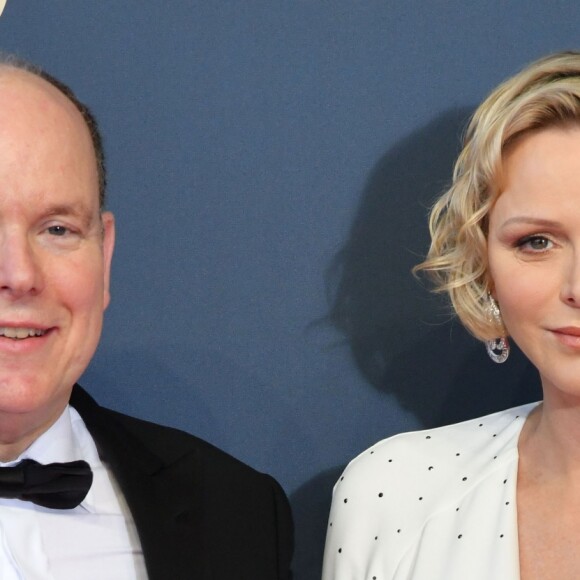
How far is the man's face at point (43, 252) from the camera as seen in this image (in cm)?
183

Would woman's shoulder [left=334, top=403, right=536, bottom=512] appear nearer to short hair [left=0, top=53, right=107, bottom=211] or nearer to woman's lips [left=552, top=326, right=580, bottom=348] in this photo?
woman's lips [left=552, top=326, right=580, bottom=348]

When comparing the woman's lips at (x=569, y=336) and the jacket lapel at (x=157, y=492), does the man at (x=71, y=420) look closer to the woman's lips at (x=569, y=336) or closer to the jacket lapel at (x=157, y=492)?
the jacket lapel at (x=157, y=492)

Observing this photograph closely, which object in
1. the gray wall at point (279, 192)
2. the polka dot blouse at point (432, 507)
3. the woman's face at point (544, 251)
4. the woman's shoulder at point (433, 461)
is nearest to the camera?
the woman's face at point (544, 251)

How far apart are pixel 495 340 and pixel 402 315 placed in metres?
0.29

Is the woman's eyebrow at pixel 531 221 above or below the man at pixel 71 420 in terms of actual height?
above

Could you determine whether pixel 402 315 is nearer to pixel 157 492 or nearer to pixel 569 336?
pixel 569 336

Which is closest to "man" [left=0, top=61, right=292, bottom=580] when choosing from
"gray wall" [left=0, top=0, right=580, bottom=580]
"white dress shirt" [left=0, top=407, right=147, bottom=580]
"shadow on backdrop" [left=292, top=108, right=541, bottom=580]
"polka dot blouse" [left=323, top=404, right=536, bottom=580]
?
"white dress shirt" [left=0, top=407, right=147, bottom=580]

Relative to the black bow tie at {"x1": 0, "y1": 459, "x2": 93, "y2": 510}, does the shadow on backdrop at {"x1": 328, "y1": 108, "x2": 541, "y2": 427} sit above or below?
above

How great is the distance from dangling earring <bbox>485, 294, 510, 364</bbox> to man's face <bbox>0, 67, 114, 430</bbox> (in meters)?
0.70

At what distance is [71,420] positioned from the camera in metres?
2.13

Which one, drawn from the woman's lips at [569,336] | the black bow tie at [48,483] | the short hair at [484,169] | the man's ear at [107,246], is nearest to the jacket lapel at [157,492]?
the black bow tie at [48,483]

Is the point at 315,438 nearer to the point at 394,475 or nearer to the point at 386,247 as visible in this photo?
the point at 394,475

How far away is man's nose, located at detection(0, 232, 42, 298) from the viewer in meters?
1.80

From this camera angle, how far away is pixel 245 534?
211 centimetres
